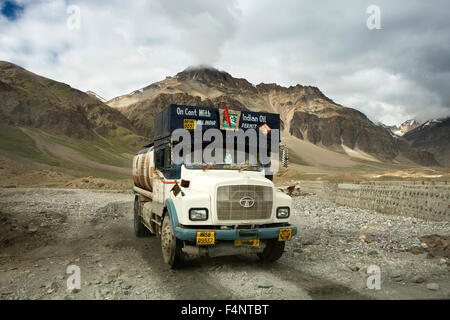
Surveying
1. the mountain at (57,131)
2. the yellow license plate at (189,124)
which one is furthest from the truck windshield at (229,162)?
the mountain at (57,131)

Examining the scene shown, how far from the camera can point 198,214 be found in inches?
253

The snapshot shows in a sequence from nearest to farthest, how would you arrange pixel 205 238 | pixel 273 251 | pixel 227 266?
1. pixel 205 238
2. pixel 227 266
3. pixel 273 251

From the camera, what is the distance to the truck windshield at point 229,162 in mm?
7414

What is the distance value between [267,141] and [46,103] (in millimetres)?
125478

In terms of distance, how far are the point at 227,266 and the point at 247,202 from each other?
5.65 ft

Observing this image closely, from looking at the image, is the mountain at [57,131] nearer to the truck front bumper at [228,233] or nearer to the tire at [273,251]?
the truck front bumper at [228,233]

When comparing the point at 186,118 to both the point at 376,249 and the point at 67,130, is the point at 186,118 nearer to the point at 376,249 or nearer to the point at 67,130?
the point at 376,249

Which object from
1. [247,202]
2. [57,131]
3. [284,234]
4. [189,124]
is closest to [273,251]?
[284,234]

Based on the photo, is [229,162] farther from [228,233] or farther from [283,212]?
[228,233]

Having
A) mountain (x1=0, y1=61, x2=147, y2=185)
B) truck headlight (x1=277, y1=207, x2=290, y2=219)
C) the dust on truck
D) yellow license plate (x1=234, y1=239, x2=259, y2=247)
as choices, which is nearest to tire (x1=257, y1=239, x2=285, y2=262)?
the dust on truck

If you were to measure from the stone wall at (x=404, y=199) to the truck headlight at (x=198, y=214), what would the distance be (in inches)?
436

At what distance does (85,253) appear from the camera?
28.8ft

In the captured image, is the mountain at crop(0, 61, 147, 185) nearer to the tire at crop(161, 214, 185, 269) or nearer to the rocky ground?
the rocky ground
